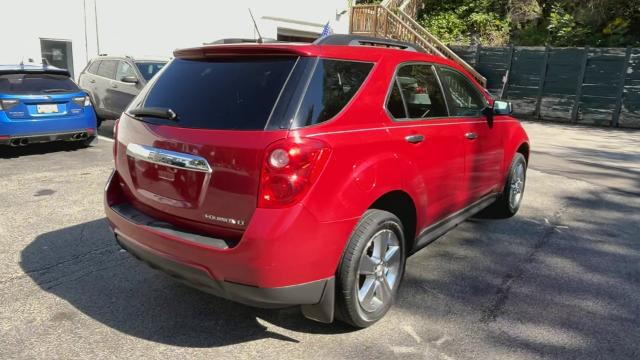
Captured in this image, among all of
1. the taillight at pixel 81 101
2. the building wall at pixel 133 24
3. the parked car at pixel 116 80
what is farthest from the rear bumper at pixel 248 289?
the building wall at pixel 133 24

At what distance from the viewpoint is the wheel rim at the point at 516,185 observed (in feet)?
17.0

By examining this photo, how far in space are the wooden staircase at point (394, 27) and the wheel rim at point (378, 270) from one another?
13532 millimetres

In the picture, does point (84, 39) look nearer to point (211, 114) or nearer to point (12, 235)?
point (12, 235)

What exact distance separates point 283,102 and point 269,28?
14156 millimetres

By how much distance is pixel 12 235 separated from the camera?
435 centimetres

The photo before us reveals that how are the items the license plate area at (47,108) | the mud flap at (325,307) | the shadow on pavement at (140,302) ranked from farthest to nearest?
the license plate area at (47,108) < the shadow on pavement at (140,302) < the mud flap at (325,307)

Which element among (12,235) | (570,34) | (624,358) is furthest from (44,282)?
(570,34)

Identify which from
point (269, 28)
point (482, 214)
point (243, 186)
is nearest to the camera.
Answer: point (243, 186)

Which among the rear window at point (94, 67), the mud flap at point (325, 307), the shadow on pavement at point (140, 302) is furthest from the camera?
the rear window at point (94, 67)

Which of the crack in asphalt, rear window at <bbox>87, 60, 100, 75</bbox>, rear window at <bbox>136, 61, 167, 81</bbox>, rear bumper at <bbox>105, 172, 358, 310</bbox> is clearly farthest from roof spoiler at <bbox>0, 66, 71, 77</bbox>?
the crack in asphalt

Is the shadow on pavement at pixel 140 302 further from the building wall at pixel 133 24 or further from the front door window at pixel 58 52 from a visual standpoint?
the front door window at pixel 58 52

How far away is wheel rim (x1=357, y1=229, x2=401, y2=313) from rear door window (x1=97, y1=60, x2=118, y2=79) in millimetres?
8645

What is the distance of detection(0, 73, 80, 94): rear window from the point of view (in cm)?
712

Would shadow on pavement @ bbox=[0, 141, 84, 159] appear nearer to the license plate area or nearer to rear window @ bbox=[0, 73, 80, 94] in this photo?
the license plate area
